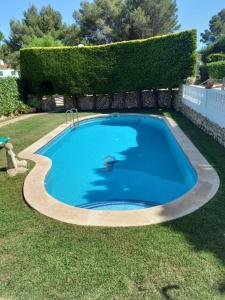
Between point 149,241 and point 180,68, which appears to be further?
point 180,68

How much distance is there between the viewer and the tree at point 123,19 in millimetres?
33500

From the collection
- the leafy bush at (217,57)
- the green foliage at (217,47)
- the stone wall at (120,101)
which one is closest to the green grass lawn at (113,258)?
the stone wall at (120,101)

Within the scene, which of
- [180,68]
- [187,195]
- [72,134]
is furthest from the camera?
[180,68]

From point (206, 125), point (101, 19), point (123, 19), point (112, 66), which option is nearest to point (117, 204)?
point (206, 125)

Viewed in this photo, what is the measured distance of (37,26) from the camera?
38.1 meters

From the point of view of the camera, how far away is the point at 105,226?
14.0 feet

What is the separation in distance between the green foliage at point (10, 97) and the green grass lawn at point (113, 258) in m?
14.3

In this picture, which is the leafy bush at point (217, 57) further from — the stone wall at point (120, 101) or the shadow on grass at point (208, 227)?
the shadow on grass at point (208, 227)

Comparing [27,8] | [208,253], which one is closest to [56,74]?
[208,253]

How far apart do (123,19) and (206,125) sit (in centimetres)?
2884

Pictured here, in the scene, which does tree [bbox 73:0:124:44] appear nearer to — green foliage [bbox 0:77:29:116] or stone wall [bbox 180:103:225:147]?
green foliage [bbox 0:77:29:116]

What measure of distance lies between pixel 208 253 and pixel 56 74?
1795 cm

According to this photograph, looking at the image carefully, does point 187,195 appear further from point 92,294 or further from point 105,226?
point 92,294

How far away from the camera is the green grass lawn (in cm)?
302
